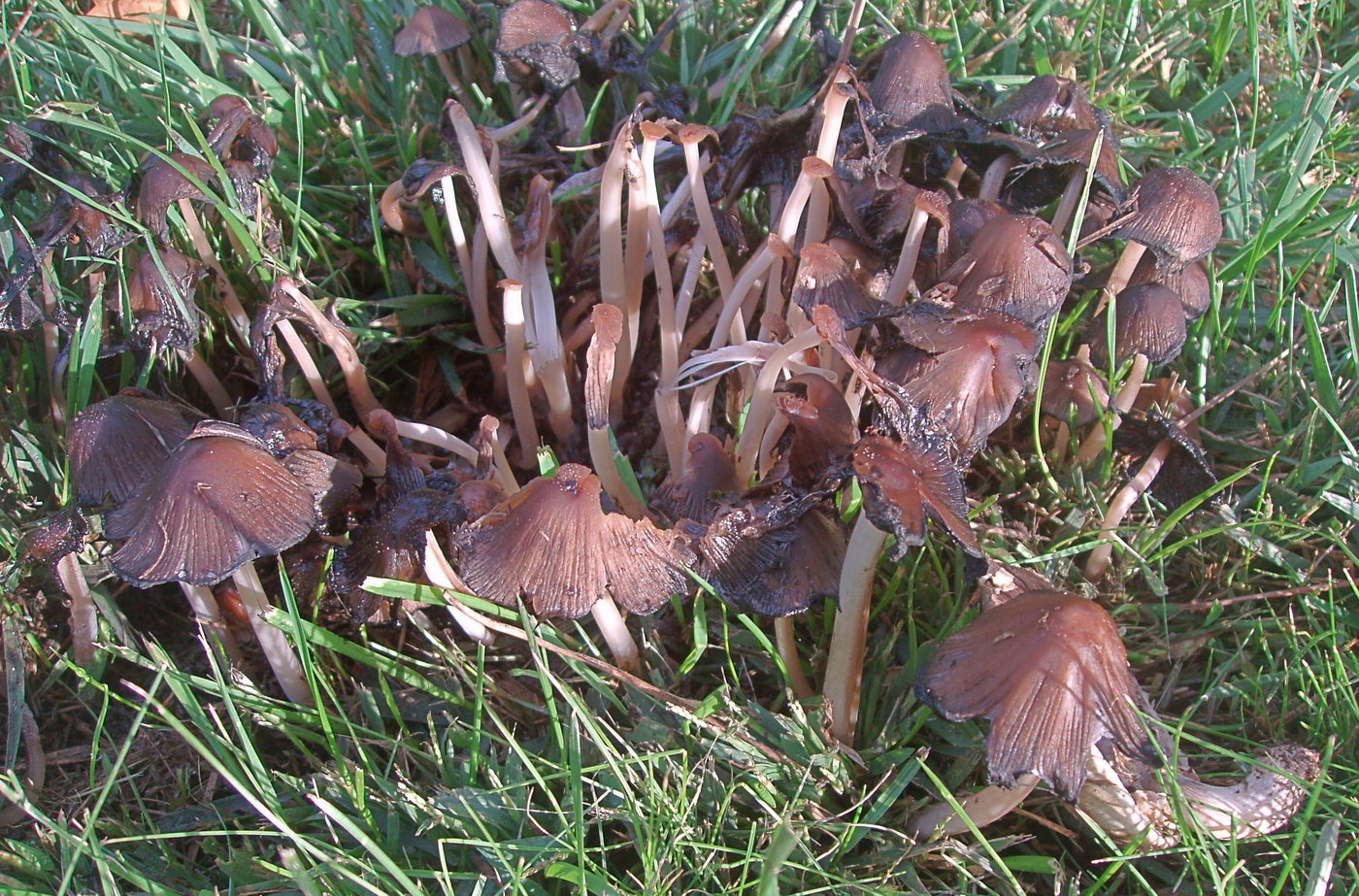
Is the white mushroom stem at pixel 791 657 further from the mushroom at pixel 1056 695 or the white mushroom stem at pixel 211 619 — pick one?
the white mushroom stem at pixel 211 619

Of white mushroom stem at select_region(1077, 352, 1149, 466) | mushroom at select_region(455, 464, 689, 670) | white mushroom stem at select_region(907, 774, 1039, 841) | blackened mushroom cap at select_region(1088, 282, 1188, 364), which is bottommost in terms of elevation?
white mushroom stem at select_region(907, 774, 1039, 841)

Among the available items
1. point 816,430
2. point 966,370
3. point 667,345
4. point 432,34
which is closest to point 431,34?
point 432,34

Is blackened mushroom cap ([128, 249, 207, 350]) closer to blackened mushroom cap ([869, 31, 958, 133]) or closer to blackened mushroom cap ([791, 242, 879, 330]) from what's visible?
blackened mushroom cap ([791, 242, 879, 330])

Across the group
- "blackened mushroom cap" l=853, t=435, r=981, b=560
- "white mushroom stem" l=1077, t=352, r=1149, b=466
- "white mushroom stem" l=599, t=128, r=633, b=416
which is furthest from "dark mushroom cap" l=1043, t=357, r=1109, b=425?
"white mushroom stem" l=599, t=128, r=633, b=416

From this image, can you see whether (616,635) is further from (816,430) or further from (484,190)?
(484,190)

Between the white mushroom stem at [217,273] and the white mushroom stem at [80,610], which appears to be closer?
the white mushroom stem at [80,610]

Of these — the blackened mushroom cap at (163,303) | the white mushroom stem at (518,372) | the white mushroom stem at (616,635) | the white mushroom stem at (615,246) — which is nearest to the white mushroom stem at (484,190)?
the white mushroom stem at (518,372)
